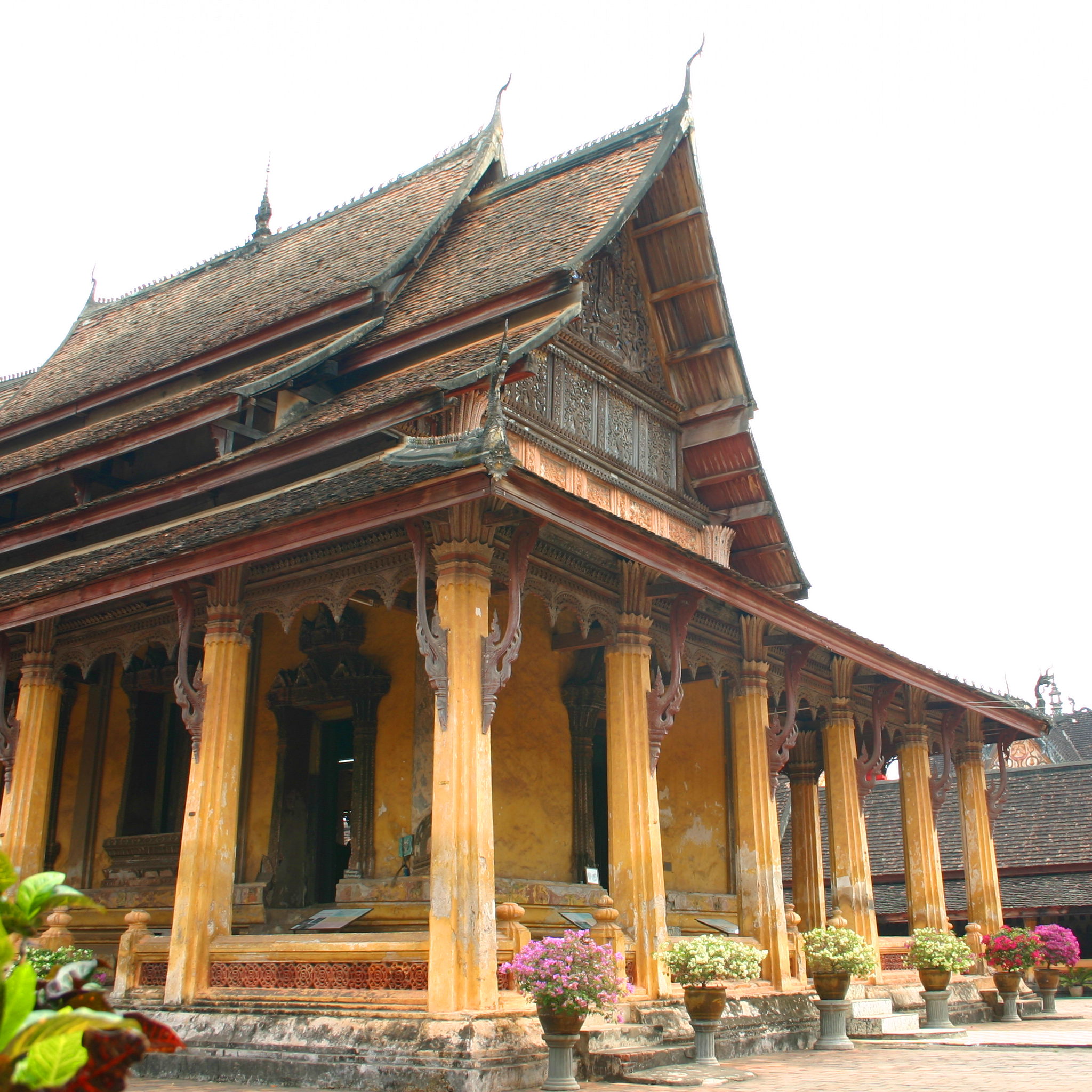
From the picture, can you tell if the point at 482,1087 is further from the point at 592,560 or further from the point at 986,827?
the point at 986,827

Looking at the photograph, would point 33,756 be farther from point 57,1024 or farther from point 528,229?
point 57,1024

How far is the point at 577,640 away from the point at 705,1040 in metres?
4.70

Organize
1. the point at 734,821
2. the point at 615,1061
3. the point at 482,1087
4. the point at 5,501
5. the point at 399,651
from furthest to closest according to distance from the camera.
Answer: the point at 5,501
the point at 734,821
the point at 399,651
the point at 615,1061
the point at 482,1087

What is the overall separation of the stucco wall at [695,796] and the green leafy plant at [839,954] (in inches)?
125

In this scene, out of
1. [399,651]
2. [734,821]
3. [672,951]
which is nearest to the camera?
[672,951]

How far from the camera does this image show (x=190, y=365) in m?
15.4

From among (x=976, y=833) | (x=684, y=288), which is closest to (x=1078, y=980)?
(x=976, y=833)

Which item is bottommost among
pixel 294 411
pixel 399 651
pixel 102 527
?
pixel 399 651

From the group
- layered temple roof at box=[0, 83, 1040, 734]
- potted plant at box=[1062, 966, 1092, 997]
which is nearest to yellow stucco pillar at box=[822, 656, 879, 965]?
layered temple roof at box=[0, 83, 1040, 734]

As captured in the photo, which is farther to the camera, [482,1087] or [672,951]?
[672,951]

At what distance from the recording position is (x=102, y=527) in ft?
46.0

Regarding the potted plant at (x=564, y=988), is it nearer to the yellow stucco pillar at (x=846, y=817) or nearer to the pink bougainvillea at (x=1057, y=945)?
the yellow stucco pillar at (x=846, y=817)

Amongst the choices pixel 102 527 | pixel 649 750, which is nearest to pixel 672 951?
pixel 649 750

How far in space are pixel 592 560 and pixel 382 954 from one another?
4024 millimetres
